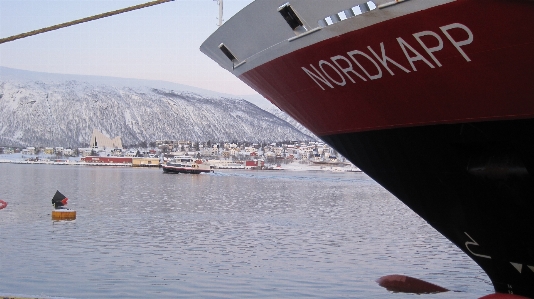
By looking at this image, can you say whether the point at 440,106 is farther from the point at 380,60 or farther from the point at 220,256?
the point at 220,256

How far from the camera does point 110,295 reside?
1631cm

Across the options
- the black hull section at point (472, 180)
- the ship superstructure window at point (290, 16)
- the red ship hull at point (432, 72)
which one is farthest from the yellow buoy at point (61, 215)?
the ship superstructure window at point (290, 16)

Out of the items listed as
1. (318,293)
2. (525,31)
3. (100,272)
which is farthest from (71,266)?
(525,31)

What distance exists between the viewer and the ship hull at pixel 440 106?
26.0 feet

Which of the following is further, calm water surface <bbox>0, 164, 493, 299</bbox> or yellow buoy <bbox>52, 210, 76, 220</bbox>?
yellow buoy <bbox>52, 210, 76, 220</bbox>

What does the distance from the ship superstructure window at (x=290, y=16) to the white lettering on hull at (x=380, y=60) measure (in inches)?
24.0

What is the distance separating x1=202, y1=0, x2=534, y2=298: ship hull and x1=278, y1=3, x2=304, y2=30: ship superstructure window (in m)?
0.14

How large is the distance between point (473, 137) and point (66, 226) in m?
24.7

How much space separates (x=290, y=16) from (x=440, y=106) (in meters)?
2.38

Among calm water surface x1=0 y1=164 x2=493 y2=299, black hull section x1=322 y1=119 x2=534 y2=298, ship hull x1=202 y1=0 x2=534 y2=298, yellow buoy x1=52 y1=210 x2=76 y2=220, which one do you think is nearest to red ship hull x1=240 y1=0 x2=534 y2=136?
ship hull x1=202 y1=0 x2=534 y2=298

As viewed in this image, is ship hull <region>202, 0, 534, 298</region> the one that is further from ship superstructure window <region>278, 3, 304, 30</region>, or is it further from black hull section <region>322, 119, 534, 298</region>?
ship superstructure window <region>278, 3, 304, 30</region>

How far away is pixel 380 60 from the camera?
29.2ft

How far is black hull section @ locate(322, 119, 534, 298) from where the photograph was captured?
30.3 ft

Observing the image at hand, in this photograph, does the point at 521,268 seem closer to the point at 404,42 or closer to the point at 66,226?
the point at 404,42
